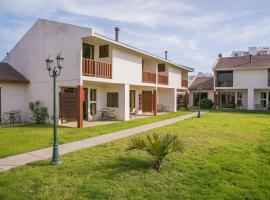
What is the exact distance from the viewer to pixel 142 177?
635 cm

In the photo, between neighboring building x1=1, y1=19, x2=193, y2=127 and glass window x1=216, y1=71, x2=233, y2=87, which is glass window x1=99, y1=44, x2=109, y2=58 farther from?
glass window x1=216, y1=71, x2=233, y2=87

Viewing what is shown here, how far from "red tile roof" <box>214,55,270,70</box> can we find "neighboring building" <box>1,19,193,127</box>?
17.7m

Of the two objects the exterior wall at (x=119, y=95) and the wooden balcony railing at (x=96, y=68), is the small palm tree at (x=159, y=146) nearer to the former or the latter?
the wooden balcony railing at (x=96, y=68)

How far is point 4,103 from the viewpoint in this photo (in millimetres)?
16875

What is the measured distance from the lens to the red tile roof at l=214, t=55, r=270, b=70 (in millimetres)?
33188

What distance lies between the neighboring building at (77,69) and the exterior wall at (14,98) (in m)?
0.07

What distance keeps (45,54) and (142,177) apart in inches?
517

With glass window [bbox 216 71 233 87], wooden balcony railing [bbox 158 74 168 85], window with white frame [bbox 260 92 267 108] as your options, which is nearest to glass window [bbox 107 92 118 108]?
wooden balcony railing [bbox 158 74 168 85]

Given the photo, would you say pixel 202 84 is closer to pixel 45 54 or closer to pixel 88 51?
pixel 88 51

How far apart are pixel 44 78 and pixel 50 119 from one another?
276 cm

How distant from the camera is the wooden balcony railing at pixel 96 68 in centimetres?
1538

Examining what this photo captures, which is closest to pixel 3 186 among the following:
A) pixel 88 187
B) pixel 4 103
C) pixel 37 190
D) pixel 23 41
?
pixel 37 190

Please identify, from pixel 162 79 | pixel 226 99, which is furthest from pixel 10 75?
pixel 226 99

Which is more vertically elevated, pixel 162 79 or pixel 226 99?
pixel 162 79
